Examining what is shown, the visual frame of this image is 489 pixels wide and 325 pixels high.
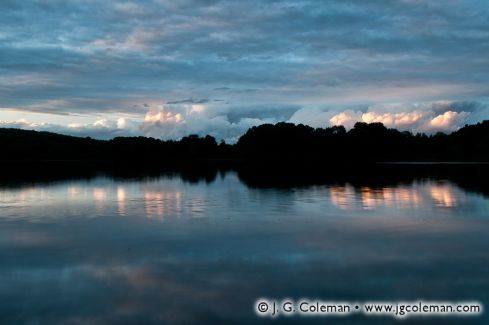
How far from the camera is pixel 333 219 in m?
24.6

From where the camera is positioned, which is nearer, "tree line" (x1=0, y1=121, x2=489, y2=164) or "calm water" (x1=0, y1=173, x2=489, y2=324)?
"calm water" (x1=0, y1=173, x2=489, y2=324)

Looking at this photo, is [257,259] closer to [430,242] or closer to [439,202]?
[430,242]

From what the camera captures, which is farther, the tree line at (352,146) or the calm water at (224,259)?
the tree line at (352,146)

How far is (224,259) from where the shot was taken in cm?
1582

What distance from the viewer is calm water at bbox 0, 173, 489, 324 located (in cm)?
1139

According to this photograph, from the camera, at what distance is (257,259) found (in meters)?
15.8

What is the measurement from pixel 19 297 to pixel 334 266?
26.5 feet

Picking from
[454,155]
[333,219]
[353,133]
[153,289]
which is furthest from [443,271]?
[353,133]

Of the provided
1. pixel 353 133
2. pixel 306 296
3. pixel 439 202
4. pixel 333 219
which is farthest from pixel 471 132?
pixel 306 296

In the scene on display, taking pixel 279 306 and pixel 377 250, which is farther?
pixel 377 250

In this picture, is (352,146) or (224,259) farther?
(352,146)

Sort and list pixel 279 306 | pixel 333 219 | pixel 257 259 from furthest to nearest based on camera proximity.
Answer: pixel 333 219 < pixel 257 259 < pixel 279 306

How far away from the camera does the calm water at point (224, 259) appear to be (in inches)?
448

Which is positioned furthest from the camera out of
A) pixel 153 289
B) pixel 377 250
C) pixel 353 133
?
pixel 353 133
